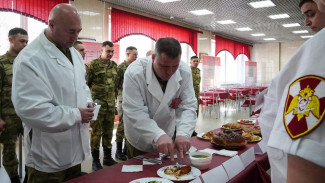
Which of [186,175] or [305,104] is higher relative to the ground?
[305,104]

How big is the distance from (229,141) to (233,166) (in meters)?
0.35

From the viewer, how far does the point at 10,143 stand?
99.4 inches

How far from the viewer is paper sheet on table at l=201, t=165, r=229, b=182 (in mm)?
1026

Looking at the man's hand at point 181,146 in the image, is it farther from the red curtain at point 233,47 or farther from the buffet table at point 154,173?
the red curtain at point 233,47

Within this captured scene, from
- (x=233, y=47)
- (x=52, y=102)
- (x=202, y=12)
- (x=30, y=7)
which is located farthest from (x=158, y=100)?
(x=233, y=47)

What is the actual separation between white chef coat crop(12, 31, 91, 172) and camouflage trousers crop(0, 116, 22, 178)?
1416 mm

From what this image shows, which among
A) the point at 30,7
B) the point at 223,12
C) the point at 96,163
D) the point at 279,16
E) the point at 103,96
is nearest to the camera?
the point at 96,163

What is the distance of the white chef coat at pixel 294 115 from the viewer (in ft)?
1.04

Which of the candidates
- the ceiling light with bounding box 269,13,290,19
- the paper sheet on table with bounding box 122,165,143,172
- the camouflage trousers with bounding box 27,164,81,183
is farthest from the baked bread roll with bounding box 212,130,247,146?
the ceiling light with bounding box 269,13,290,19

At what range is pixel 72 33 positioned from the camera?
143cm

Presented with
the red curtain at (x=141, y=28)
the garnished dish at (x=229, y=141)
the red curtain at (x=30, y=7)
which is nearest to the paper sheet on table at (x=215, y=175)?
the garnished dish at (x=229, y=141)

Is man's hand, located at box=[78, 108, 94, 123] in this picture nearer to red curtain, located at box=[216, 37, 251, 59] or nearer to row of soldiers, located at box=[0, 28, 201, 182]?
row of soldiers, located at box=[0, 28, 201, 182]

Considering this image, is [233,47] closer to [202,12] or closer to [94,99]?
[202,12]

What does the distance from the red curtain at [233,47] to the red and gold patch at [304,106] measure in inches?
400
